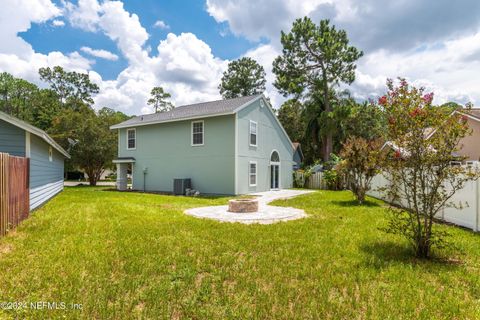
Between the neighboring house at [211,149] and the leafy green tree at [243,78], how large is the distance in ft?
74.3

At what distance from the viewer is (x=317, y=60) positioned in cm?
2956

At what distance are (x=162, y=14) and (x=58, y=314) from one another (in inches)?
508

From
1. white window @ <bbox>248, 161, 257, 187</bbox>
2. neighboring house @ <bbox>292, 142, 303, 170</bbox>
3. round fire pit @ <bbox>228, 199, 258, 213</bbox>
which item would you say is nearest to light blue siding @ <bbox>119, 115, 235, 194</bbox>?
white window @ <bbox>248, 161, 257, 187</bbox>

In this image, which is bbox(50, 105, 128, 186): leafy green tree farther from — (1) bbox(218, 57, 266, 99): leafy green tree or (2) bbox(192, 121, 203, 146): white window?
(1) bbox(218, 57, 266, 99): leafy green tree

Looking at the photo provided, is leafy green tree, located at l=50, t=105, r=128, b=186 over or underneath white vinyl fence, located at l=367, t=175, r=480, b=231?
over

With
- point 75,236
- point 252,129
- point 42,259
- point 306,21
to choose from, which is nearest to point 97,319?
point 42,259

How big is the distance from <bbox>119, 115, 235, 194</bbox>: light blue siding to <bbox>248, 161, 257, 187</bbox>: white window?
5.83 ft

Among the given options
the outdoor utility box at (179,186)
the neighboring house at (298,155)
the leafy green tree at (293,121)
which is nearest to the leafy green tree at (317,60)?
the neighboring house at (298,155)

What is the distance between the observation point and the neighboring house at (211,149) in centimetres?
1614

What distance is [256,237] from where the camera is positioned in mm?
5977

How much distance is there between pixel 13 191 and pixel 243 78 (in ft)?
128

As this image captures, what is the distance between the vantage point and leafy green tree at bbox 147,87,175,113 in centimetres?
4616

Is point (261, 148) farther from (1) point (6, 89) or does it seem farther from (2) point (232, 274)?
(1) point (6, 89)

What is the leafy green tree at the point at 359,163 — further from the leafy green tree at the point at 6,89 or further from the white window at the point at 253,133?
the leafy green tree at the point at 6,89
